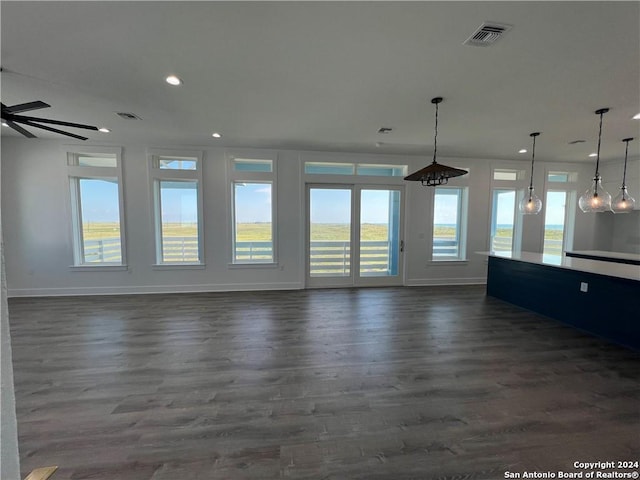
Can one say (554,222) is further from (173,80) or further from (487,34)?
(173,80)

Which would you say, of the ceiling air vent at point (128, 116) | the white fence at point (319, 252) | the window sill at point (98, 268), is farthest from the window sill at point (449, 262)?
the window sill at point (98, 268)

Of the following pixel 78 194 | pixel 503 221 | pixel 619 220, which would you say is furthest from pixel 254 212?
pixel 619 220

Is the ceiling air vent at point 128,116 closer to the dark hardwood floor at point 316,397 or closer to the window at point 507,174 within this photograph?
the dark hardwood floor at point 316,397

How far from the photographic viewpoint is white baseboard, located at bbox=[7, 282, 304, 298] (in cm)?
504

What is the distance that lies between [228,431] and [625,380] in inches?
135

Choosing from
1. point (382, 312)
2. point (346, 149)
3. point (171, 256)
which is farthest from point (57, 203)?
point (382, 312)

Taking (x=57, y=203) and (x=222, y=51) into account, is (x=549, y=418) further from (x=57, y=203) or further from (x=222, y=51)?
(x=57, y=203)

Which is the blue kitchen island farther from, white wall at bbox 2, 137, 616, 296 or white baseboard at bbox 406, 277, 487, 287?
white wall at bbox 2, 137, 616, 296

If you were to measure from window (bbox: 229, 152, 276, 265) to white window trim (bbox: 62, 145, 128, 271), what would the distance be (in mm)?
1944

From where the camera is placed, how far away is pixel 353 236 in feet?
19.4

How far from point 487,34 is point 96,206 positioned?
20.5ft

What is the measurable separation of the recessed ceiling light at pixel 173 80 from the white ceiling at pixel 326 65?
0.28ft

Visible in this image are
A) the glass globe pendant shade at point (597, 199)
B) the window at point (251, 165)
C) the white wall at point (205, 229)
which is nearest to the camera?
the glass globe pendant shade at point (597, 199)

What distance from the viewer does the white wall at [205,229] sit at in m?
4.91
